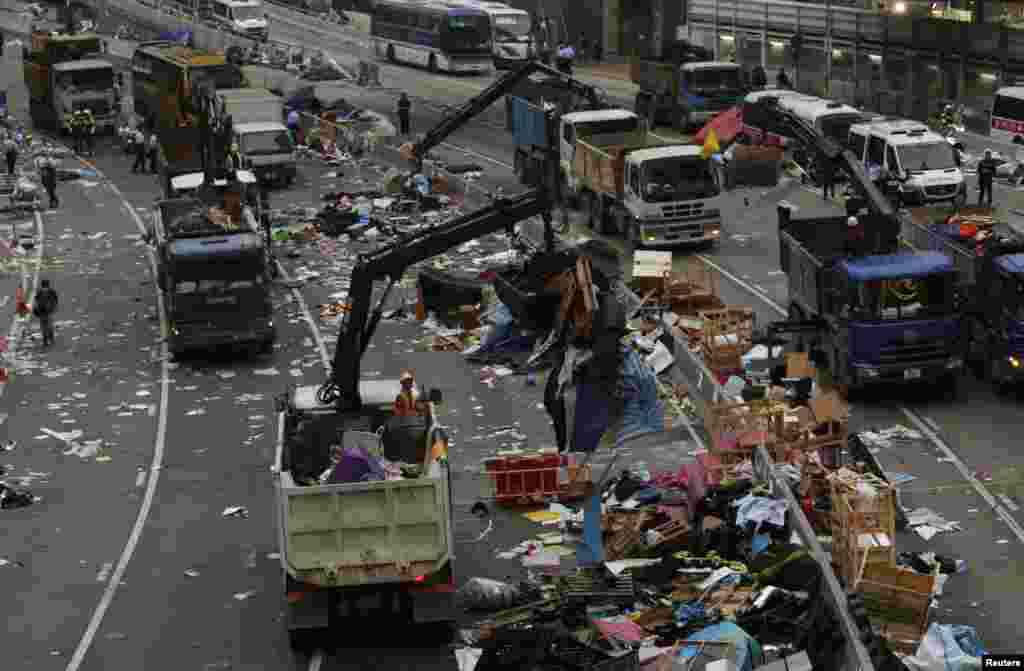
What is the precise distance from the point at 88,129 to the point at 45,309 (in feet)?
109

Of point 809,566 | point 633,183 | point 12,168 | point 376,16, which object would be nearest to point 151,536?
point 809,566

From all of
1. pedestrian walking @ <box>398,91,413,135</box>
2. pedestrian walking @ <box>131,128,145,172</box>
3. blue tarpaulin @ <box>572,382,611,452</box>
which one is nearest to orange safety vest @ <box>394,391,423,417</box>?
blue tarpaulin @ <box>572,382,611,452</box>

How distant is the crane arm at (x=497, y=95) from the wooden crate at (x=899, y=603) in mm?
31357

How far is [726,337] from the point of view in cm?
3375

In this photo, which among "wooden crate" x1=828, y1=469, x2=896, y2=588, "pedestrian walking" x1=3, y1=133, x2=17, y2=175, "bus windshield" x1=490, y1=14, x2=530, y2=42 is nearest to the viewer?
"wooden crate" x1=828, y1=469, x2=896, y2=588

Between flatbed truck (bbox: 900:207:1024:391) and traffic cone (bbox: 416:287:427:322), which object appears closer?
flatbed truck (bbox: 900:207:1024:391)

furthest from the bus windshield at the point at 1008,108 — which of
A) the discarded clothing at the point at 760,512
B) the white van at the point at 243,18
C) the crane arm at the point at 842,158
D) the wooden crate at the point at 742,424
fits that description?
the white van at the point at 243,18

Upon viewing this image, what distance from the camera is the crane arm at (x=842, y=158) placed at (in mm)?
34906

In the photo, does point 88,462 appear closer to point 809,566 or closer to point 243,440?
point 243,440

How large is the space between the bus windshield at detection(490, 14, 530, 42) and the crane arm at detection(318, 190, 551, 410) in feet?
181

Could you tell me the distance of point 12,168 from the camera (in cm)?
6341

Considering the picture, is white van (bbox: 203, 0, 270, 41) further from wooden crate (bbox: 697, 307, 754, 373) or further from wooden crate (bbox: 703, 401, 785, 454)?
wooden crate (bbox: 703, 401, 785, 454)

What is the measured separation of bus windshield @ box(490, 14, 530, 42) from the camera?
81250mm

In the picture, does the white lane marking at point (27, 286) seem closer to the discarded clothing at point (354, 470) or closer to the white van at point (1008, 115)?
the discarded clothing at point (354, 470)
